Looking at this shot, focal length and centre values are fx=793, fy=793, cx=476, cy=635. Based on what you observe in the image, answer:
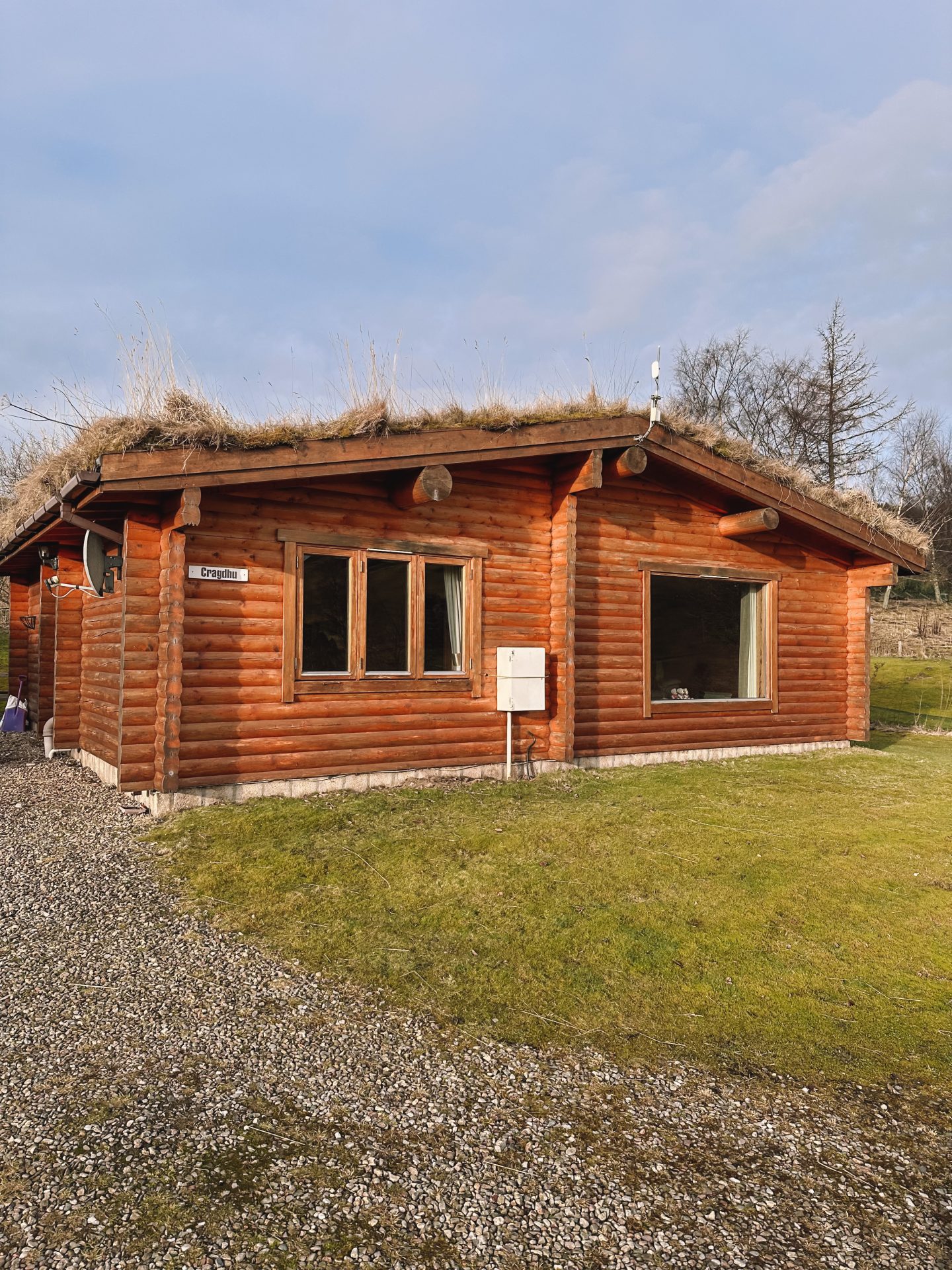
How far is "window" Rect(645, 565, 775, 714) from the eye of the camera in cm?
1030

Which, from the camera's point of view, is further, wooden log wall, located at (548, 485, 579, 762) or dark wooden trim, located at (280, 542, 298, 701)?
wooden log wall, located at (548, 485, 579, 762)

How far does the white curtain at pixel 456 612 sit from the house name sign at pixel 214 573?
7.38 ft

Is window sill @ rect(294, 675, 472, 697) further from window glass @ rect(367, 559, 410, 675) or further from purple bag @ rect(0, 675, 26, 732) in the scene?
purple bag @ rect(0, 675, 26, 732)

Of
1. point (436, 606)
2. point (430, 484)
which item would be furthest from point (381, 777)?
point (430, 484)

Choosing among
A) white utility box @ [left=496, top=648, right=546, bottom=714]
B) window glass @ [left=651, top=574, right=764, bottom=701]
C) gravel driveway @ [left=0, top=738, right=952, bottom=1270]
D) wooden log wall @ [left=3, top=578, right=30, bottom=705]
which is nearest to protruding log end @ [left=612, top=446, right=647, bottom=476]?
window glass @ [left=651, top=574, right=764, bottom=701]

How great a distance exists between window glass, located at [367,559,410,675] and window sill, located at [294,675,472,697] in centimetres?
15

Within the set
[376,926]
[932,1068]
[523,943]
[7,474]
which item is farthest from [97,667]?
[7,474]

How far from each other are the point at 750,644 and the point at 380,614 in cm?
559

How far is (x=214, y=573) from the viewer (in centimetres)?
717

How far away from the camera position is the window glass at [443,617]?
8.44 meters

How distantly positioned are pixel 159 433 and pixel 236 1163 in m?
5.67

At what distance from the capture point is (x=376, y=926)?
477 centimetres

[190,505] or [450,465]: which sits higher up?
[450,465]

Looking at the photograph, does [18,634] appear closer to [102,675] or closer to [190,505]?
[102,675]
